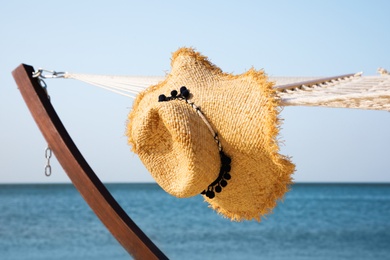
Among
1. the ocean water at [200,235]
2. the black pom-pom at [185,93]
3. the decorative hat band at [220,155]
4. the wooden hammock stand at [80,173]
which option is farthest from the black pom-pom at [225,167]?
the ocean water at [200,235]

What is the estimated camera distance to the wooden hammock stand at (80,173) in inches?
83.6

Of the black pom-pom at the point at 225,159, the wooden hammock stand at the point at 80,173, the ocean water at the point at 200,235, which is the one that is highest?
the black pom-pom at the point at 225,159

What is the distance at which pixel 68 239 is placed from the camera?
12.2 meters

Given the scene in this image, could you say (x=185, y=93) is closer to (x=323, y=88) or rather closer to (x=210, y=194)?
(x=210, y=194)

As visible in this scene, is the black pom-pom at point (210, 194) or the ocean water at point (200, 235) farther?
the ocean water at point (200, 235)

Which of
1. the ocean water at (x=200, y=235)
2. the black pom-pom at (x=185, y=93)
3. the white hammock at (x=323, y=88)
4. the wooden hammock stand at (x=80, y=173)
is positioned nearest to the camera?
the white hammock at (x=323, y=88)

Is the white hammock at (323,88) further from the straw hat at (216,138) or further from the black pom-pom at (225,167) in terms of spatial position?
the black pom-pom at (225,167)

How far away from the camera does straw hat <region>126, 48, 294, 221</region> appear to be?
5.74 feet

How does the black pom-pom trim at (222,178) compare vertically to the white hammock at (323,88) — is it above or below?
below

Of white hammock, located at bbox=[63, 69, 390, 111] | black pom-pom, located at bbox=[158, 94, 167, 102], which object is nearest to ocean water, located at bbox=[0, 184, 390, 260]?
white hammock, located at bbox=[63, 69, 390, 111]

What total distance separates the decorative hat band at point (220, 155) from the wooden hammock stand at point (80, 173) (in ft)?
1.08

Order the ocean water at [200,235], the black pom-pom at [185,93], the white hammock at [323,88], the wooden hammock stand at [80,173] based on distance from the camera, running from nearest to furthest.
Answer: the white hammock at [323,88], the black pom-pom at [185,93], the wooden hammock stand at [80,173], the ocean water at [200,235]

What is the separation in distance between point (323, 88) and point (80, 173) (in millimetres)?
889

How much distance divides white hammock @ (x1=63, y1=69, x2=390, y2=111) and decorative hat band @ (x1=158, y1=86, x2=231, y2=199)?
0.22m
